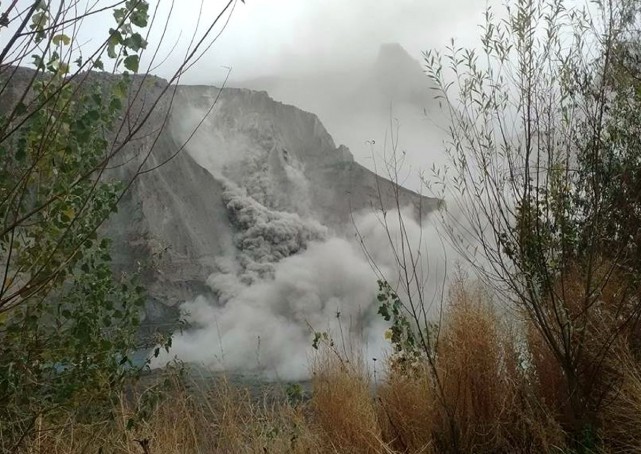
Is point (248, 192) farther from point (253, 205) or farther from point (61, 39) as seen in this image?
point (61, 39)

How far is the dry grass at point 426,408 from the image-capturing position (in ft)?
12.3

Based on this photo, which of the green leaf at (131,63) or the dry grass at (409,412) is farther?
the dry grass at (409,412)

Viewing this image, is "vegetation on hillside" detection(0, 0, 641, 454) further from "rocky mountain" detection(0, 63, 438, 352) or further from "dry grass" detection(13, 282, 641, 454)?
"rocky mountain" detection(0, 63, 438, 352)

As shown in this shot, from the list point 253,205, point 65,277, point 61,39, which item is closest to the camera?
point 61,39

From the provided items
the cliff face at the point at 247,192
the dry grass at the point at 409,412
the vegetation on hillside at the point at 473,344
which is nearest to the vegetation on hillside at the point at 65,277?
the vegetation on hillside at the point at 473,344

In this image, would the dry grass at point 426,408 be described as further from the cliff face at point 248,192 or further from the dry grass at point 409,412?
the cliff face at point 248,192

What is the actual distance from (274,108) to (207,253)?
13882 millimetres

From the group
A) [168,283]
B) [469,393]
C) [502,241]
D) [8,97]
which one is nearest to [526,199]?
[502,241]

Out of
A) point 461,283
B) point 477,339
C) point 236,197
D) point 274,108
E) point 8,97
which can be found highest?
point 274,108

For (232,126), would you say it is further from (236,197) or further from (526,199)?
(526,199)

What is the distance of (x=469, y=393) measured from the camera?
411cm

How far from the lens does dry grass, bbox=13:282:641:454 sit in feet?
12.3

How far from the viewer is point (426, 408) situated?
4152 mm

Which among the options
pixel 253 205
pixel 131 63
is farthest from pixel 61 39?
pixel 253 205
